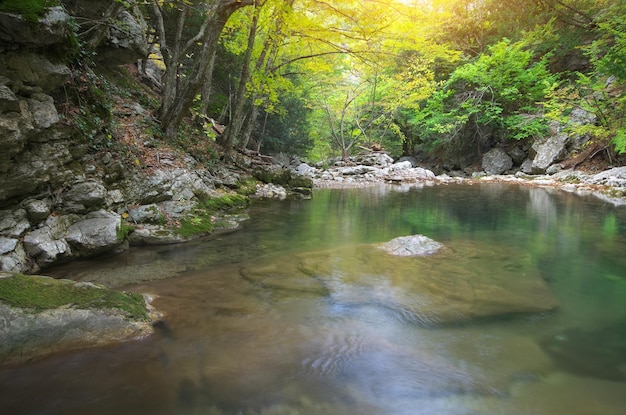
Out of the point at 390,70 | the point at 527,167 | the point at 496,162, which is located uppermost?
the point at 390,70

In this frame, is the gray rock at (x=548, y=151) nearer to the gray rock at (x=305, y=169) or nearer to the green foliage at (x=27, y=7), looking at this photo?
the gray rock at (x=305, y=169)

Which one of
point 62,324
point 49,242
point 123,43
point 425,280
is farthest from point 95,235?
point 123,43

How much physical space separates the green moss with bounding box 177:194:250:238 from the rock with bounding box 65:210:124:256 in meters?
1.34

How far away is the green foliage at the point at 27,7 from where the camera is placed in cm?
420

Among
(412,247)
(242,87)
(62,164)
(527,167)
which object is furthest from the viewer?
(527,167)

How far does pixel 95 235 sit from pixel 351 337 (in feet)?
13.3

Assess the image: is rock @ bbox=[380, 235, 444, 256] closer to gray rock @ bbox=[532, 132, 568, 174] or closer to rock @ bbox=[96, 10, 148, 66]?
rock @ bbox=[96, 10, 148, 66]

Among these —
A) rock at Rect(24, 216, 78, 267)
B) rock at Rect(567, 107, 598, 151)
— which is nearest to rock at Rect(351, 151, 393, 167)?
rock at Rect(567, 107, 598, 151)

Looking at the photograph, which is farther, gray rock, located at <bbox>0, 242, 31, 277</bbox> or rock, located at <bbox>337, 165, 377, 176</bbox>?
rock, located at <bbox>337, 165, 377, 176</bbox>

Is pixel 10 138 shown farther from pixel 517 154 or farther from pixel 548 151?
pixel 517 154

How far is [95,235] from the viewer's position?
520 cm

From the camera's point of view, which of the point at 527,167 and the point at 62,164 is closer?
the point at 62,164

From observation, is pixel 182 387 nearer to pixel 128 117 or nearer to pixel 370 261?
pixel 370 261

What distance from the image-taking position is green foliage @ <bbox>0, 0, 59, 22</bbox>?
420cm
